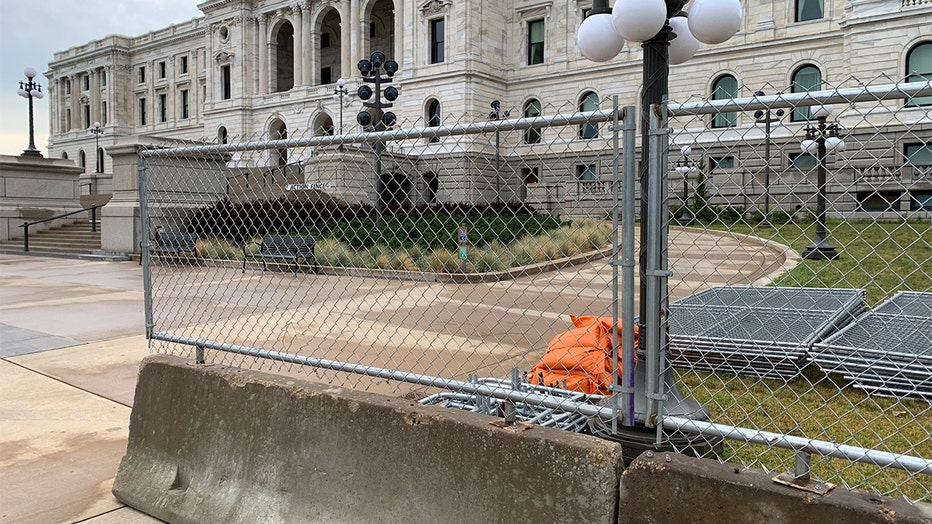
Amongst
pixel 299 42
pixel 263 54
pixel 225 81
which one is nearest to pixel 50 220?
pixel 299 42

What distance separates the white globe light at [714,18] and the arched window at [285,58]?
2552 inches

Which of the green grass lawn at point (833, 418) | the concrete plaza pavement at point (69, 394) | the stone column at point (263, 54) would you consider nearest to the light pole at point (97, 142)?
the stone column at point (263, 54)

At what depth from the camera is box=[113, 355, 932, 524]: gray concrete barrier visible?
8.02 feet

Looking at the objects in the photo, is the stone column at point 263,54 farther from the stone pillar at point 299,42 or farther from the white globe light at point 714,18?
the white globe light at point 714,18

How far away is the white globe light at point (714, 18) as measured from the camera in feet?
13.3

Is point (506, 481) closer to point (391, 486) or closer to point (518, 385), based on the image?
point (391, 486)

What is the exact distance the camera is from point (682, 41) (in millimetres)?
4762

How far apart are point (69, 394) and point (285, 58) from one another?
64622mm

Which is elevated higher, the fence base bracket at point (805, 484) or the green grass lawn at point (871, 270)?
the green grass lawn at point (871, 270)

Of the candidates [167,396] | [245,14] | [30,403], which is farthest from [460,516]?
[245,14]

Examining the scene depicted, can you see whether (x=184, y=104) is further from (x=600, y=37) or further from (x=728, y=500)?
(x=728, y=500)

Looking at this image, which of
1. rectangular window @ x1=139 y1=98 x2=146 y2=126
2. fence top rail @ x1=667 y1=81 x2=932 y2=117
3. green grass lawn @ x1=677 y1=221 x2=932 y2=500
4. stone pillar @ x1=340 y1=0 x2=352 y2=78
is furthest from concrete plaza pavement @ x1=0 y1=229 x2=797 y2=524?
rectangular window @ x1=139 y1=98 x2=146 y2=126

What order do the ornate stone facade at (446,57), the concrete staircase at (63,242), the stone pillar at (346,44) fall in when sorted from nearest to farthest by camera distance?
the concrete staircase at (63,242)
the ornate stone facade at (446,57)
the stone pillar at (346,44)

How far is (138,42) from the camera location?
81500 millimetres
